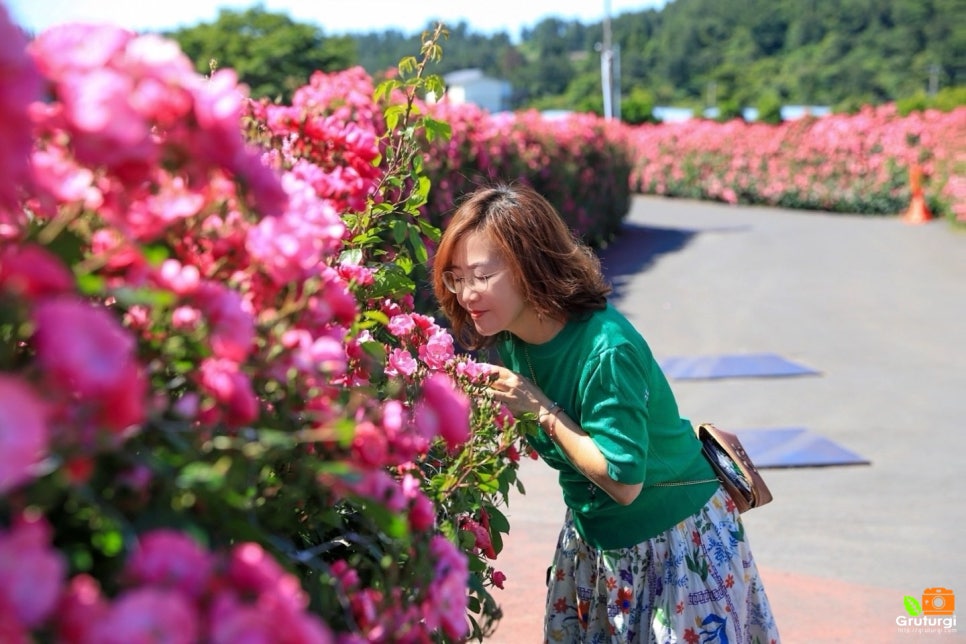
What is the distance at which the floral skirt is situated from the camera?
2.49 meters

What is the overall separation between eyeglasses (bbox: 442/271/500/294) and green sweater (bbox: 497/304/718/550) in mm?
227

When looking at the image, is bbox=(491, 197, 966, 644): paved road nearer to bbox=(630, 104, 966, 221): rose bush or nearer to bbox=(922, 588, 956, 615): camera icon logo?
bbox=(922, 588, 956, 615): camera icon logo

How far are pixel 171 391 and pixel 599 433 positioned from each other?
3.97 ft

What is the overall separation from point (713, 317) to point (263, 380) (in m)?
10.1

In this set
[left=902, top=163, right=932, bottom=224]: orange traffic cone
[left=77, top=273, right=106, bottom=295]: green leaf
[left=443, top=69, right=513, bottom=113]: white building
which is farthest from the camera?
[left=443, top=69, right=513, bottom=113]: white building

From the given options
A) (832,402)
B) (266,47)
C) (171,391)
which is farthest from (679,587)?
(266,47)

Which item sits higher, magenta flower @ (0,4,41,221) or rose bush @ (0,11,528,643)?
magenta flower @ (0,4,41,221)

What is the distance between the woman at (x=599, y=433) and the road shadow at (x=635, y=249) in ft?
32.0


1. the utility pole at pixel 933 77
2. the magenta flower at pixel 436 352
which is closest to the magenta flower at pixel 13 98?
the magenta flower at pixel 436 352

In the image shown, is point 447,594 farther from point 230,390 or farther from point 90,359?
point 90,359

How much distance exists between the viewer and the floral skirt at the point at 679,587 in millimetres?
2486

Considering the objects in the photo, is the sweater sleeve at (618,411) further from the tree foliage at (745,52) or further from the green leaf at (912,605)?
the tree foliage at (745,52)

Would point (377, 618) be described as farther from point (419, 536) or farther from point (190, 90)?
point (190, 90)

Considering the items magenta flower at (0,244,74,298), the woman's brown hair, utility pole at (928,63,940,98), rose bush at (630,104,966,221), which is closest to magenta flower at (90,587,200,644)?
magenta flower at (0,244,74,298)
